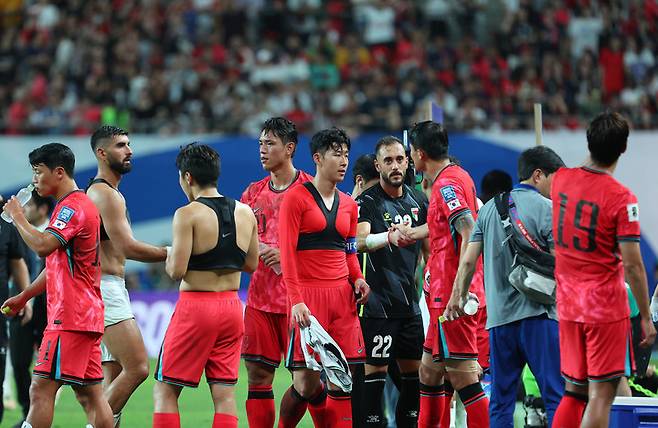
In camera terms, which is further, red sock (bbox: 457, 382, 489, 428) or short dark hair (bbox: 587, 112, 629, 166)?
red sock (bbox: 457, 382, 489, 428)

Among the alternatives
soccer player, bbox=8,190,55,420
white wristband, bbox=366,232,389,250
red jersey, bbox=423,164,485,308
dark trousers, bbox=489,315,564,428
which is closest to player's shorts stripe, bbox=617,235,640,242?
dark trousers, bbox=489,315,564,428

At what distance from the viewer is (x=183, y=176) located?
25.3 feet

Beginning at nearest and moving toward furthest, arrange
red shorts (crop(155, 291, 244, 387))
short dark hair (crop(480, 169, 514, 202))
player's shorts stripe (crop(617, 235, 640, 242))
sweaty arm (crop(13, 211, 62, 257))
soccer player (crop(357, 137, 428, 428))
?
player's shorts stripe (crop(617, 235, 640, 242)) → red shorts (crop(155, 291, 244, 387)) → sweaty arm (crop(13, 211, 62, 257)) → soccer player (crop(357, 137, 428, 428)) → short dark hair (crop(480, 169, 514, 202))

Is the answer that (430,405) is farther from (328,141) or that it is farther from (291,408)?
(328,141)

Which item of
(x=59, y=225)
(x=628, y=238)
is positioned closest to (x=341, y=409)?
(x=59, y=225)

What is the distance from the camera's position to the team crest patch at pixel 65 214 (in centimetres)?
764

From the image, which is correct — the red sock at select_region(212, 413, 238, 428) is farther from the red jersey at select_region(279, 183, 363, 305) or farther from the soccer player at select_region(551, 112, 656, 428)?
the soccer player at select_region(551, 112, 656, 428)

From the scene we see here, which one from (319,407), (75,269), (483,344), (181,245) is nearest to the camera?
(181,245)

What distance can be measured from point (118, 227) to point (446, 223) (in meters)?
2.52

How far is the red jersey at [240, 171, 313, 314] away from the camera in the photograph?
28.7 ft

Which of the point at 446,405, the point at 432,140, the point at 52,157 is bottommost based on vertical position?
the point at 446,405

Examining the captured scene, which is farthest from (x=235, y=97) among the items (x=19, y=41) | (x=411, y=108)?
(x=19, y=41)

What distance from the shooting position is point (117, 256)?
8.39 m

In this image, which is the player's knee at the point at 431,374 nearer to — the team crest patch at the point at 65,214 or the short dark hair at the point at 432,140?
the short dark hair at the point at 432,140
